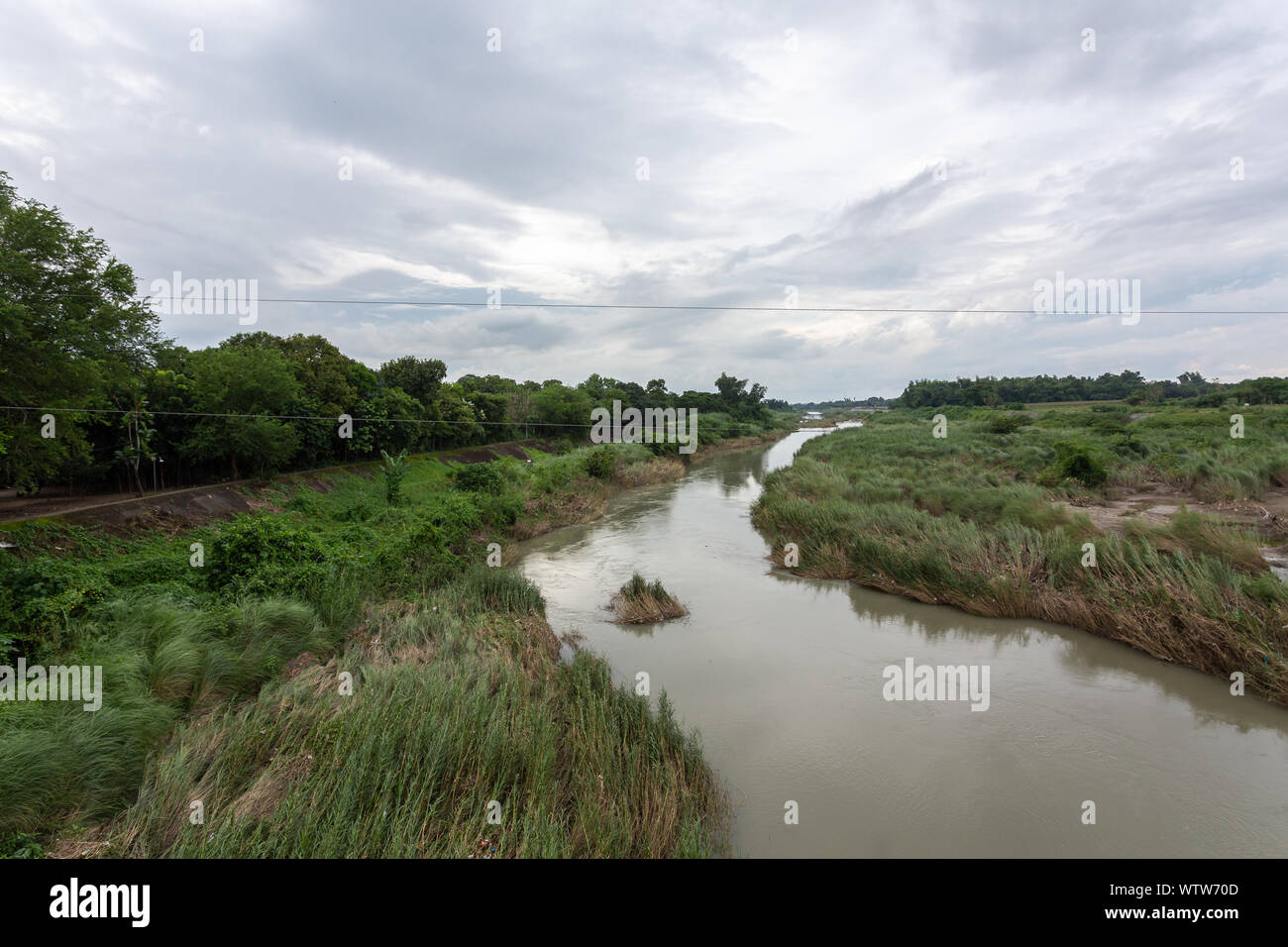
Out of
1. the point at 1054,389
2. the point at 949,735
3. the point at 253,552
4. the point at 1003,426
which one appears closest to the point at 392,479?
the point at 253,552

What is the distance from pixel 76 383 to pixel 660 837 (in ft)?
43.9

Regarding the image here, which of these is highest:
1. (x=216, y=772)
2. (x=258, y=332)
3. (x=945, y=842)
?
(x=258, y=332)

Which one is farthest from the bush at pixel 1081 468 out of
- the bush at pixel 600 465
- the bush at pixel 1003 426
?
the bush at pixel 1003 426

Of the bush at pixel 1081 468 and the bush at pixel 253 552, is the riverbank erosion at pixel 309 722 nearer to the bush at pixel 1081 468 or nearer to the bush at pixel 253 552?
the bush at pixel 253 552

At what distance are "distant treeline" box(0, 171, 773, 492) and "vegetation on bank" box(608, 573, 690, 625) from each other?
11.1 m

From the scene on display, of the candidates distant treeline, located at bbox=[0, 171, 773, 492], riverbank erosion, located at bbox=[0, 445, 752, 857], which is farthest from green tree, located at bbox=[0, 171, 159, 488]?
riverbank erosion, located at bbox=[0, 445, 752, 857]

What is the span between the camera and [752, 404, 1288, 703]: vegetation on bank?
27.6ft

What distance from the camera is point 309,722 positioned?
572 centimetres

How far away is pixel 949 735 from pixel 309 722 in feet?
25.3

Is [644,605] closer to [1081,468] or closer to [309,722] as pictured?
[309,722]

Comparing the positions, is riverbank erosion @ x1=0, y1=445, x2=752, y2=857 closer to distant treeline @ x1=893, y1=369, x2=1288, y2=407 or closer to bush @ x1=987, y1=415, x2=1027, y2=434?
bush @ x1=987, y1=415, x2=1027, y2=434

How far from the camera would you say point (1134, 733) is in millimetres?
7023
